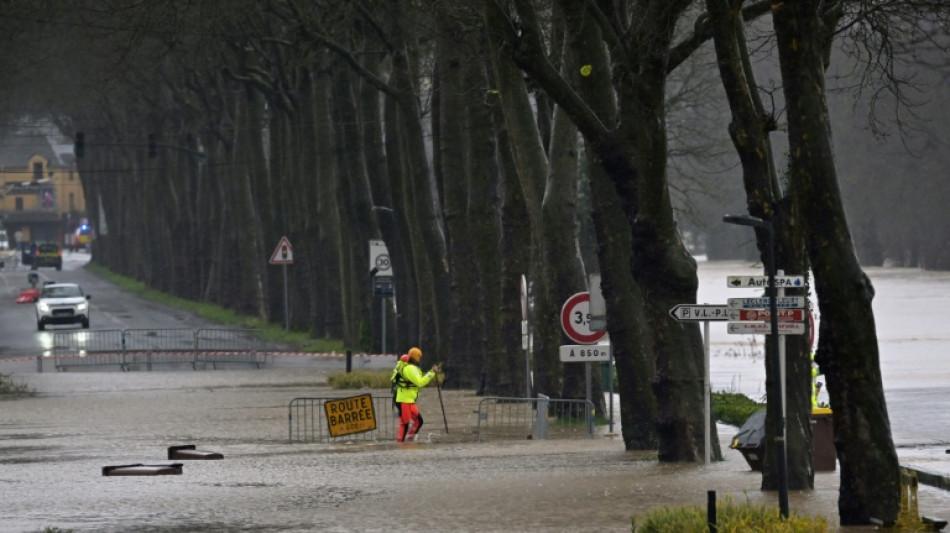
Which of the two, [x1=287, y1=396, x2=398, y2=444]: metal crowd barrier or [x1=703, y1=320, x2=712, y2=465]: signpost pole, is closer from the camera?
[x1=703, y1=320, x2=712, y2=465]: signpost pole

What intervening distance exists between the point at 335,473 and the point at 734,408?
32.4 feet

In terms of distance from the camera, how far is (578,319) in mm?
26953

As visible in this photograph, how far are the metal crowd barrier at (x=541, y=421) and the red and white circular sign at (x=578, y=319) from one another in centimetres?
104

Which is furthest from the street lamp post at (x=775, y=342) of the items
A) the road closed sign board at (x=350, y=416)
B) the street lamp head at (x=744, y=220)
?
the road closed sign board at (x=350, y=416)

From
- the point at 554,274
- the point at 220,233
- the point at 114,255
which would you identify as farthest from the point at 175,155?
the point at 554,274

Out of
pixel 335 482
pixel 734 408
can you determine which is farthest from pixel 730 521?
pixel 734 408

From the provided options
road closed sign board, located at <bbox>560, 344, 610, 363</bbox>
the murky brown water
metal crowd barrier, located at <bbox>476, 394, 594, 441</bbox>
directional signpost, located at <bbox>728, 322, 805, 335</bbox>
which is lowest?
the murky brown water

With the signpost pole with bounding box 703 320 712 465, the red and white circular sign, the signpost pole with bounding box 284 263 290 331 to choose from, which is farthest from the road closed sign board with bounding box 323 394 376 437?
the signpost pole with bounding box 284 263 290 331

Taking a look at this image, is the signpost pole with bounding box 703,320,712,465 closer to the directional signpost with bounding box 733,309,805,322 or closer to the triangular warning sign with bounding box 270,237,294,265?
the directional signpost with bounding box 733,309,805,322

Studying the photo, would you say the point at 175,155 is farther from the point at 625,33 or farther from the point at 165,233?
the point at 625,33

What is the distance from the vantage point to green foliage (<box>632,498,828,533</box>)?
13.3m

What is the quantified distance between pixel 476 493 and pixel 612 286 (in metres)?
5.94

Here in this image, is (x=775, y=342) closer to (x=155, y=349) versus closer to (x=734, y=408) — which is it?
(x=734, y=408)

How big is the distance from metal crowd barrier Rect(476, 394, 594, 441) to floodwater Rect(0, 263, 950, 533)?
0.48m
